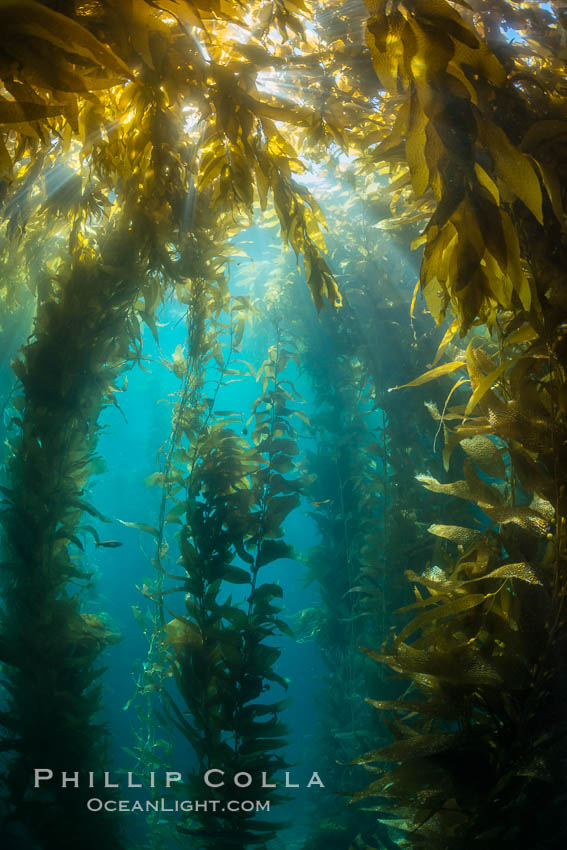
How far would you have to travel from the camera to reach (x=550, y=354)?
1062mm

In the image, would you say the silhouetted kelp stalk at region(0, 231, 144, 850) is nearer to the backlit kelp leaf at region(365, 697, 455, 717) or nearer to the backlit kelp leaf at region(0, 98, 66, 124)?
the backlit kelp leaf at region(0, 98, 66, 124)

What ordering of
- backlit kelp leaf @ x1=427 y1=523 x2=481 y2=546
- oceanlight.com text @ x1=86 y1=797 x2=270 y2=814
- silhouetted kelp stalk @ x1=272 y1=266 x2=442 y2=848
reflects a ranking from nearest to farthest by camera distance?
backlit kelp leaf @ x1=427 y1=523 x2=481 y2=546, oceanlight.com text @ x1=86 y1=797 x2=270 y2=814, silhouetted kelp stalk @ x1=272 y1=266 x2=442 y2=848

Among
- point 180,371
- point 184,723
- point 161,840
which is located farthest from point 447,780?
point 161,840

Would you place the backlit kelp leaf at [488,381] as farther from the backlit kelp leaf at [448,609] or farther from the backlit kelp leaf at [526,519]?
the backlit kelp leaf at [448,609]

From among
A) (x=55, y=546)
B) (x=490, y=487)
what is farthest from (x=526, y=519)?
(x=55, y=546)

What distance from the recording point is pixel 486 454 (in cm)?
129

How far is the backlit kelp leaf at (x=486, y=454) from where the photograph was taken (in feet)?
4.18

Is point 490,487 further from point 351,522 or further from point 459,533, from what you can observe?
point 351,522

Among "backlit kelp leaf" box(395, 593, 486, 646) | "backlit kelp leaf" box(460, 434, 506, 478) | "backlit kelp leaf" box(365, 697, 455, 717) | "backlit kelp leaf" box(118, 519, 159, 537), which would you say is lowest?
"backlit kelp leaf" box(365, 697, 455, 717)

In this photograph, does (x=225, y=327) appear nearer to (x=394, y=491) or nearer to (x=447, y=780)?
(x=394, y=491)

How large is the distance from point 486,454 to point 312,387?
4709mm

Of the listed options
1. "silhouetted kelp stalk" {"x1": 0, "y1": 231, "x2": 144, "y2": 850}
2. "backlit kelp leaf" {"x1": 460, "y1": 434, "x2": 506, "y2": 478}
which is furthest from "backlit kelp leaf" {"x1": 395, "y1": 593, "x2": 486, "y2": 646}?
"silhouetted kelp stalk" {"x1": 0, "y1": 231, "x2": 144, "y2": 850}

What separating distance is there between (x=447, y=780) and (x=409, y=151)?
4.84ft

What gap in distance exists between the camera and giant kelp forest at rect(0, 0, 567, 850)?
96 centimetres
